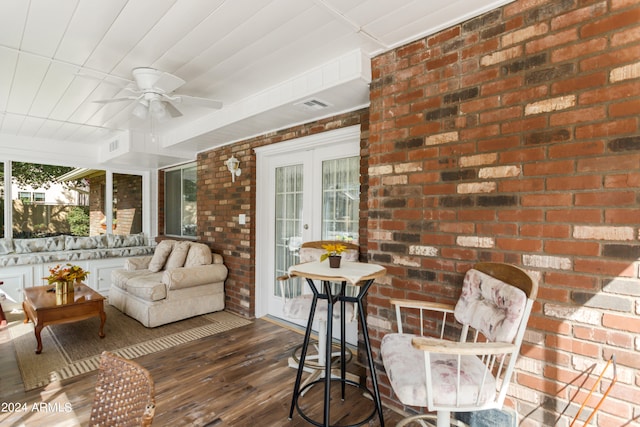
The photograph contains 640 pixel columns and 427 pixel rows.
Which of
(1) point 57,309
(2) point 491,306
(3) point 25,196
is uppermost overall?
(3) point 25,196

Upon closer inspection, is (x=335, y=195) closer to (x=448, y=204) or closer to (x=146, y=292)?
(x=448, y=204)

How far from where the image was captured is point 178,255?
14.6 ft

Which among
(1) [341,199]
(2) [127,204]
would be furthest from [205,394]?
(2) [127,204]

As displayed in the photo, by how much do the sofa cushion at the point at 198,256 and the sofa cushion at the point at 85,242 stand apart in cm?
218

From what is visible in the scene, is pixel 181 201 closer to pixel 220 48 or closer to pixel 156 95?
pixel 156 95

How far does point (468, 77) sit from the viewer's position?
1966 millimetres

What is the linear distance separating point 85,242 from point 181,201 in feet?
5.26

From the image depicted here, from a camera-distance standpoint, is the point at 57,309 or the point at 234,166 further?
the point at 234,166

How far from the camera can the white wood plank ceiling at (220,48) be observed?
192 centimetres

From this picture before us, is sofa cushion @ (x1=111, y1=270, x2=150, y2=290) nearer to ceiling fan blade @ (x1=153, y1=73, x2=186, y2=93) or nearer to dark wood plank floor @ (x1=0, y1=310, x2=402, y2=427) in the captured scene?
dark wood plank floor @ (x1=0, y1=310, x2=402, y2=427)

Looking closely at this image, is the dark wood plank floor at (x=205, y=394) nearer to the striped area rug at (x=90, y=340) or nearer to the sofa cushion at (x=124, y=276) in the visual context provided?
the striped area rug at (x=90, y=340)

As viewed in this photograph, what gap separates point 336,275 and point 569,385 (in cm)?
123

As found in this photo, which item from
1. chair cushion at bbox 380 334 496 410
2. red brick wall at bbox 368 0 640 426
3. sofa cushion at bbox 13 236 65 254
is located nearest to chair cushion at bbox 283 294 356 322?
red brick wall at bbox 368 0 640 426

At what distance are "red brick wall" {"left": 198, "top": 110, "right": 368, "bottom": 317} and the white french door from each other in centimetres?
10
